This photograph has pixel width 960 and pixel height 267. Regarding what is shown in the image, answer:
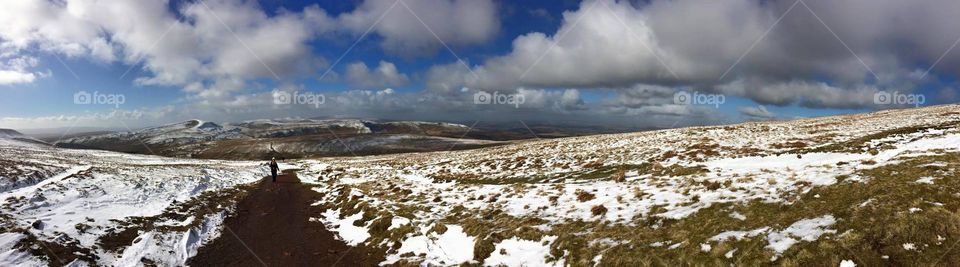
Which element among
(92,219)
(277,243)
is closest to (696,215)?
(277,243)

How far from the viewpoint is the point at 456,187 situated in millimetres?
26812

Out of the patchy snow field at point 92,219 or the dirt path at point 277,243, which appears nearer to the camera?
the patchy snow field at point 92,219

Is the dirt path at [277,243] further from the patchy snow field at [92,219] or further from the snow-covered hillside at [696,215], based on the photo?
the snow-covered hillside at [696,215]

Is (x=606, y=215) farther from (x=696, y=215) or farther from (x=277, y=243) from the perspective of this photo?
(x=277, y=243)

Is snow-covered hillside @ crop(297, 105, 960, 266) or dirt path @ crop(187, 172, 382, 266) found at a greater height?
snow-covered hillside @ crop(297, 105, 960, 266)

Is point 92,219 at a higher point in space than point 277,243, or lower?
higher

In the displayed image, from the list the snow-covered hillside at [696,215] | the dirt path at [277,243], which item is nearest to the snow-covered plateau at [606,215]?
the snow-covered hillside at [696,215]

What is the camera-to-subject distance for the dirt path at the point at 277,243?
50.6ft

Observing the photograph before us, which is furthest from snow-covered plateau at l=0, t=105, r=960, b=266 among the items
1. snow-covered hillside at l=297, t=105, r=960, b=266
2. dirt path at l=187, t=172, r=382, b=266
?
dirt path at l=187, t=172, r=382, b=266

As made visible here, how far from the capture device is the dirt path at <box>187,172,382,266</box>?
15.4 meters

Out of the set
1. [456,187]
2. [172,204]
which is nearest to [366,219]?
[456,187]

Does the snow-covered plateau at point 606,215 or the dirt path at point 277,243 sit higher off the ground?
the snow-covered plateau at point 606,215

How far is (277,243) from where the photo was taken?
A: 1769 centimetres

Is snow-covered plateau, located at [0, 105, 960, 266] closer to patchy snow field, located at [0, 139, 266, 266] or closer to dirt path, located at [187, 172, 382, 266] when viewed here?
patchy snow field, located at [0, 139, 266, 266]
